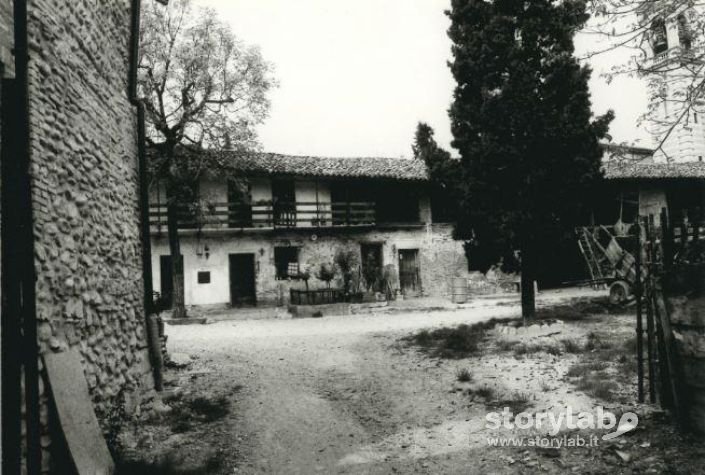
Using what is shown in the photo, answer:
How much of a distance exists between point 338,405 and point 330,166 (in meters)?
15.7

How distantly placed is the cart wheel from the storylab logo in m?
8.31

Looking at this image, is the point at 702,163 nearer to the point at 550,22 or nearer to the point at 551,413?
the point at 550,22

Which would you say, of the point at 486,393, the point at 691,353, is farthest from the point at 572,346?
the point at 691,353

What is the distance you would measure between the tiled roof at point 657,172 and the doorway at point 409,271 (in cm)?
943

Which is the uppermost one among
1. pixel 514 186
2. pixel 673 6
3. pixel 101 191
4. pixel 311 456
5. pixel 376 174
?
pixel 376 174

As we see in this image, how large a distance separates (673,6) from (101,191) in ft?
20.1

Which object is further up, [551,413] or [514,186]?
[514,186]

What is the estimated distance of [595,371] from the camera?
259 inches

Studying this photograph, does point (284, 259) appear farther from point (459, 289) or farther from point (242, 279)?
point (459, 289)

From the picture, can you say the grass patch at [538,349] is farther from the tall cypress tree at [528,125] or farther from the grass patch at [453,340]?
the tall cypress tree at [528,125]

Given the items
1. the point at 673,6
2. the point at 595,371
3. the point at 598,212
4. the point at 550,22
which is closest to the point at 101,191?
the point at 673,6

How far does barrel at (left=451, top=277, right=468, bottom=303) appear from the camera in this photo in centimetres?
1888

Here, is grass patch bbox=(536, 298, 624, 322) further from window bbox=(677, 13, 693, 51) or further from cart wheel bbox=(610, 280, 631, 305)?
window bbox=(677, 13, 693, 51)

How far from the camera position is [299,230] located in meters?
19.8
